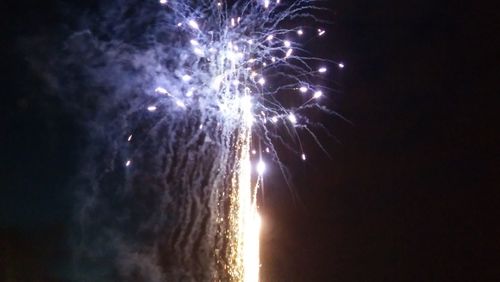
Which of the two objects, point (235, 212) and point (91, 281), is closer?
point (235, 212)

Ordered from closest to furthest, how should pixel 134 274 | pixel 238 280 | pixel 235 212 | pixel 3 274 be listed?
pixel 235 212 < pixel 238 280 < pixel 134 274 < pixel 3 274

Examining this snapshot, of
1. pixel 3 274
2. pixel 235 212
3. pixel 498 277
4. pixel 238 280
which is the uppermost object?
pixel 498 277

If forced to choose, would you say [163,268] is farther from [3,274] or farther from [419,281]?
[419,281]

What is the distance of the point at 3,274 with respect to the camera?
15.8 metres

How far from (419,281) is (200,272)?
468 inches

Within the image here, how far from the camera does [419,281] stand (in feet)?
68.6

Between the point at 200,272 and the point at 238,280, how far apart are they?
2.14 meters

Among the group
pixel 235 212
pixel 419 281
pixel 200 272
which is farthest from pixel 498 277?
pixel 235 212

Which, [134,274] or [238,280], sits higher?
[134,274]

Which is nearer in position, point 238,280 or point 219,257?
point 238,280

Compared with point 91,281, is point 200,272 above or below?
below

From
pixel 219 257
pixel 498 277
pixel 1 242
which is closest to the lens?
pixel 219 257

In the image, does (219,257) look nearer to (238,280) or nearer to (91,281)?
(238,280)

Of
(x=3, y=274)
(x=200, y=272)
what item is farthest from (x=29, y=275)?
(x=200, y=272)
